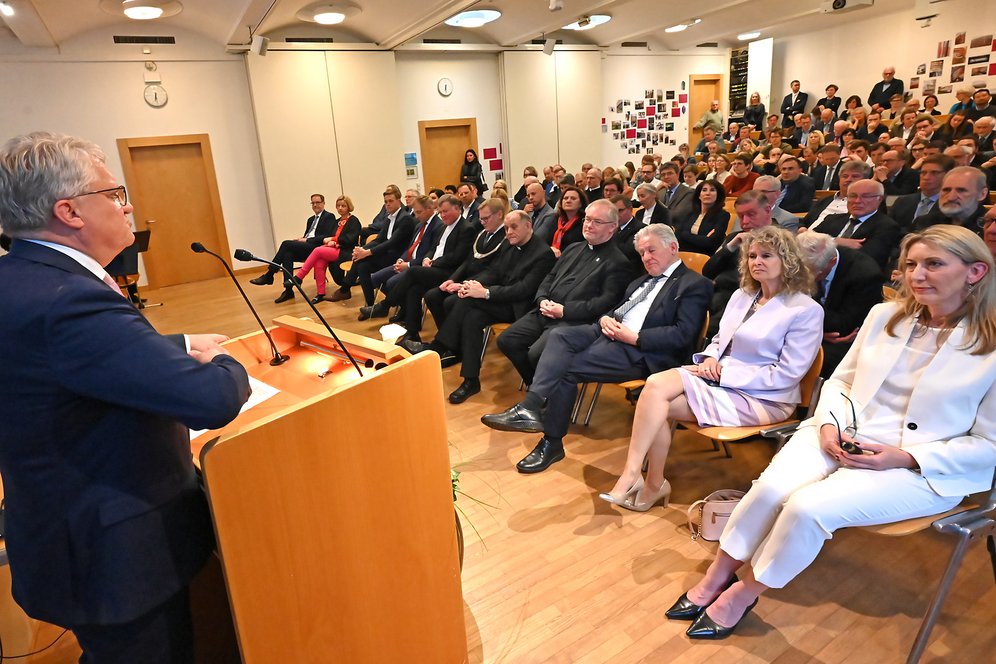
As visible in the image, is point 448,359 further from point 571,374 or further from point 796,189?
point 796,189

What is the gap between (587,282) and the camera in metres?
3.73

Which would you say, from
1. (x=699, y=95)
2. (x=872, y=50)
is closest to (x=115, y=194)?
(x=872, y=50)

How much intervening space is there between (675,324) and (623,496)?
97 centimetres

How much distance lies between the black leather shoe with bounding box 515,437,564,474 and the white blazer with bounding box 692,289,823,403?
94 centimetres

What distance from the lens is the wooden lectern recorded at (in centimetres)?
120

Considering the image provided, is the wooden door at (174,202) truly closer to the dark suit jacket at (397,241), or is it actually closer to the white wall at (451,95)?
the white wall at (451,95)

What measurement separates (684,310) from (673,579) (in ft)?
4.39

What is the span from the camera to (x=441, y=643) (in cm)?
164

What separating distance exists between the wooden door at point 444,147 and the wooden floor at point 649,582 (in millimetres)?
8031

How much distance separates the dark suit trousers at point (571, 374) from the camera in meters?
3.11

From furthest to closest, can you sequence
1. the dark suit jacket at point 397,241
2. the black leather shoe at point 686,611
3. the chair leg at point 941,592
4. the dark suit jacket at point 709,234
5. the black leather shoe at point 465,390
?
the dark suit jacket at point 397,241 → the dark suit jacket at point 709,234 → the black leather shoe at point 465,390 → the black leather shoe at point 686,611 → the chair leg at point 941,592

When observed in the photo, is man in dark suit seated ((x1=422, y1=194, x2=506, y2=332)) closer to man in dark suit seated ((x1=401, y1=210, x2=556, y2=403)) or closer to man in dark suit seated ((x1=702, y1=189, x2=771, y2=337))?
man in dark suit seated ((x1=401, y1=210, x2=556, y2=403))

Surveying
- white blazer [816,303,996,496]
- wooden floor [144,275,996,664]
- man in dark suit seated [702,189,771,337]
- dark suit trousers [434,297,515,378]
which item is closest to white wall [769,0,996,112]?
man in dark suit seated [702,189,771,337]

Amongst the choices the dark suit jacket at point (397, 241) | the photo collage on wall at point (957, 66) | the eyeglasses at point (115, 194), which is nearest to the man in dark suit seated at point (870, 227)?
the eyeglasses at point (115, 194)
